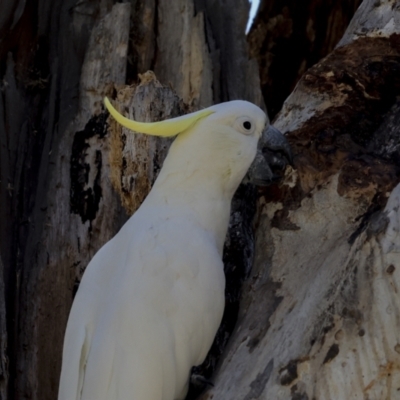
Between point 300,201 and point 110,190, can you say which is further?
point 110,190

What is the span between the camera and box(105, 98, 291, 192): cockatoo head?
8.46 ft

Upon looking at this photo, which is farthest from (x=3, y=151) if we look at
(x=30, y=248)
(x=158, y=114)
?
(x=158, y=114)

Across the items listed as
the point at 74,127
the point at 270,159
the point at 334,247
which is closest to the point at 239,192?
the point at 270,159

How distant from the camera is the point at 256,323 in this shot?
2.29 meters

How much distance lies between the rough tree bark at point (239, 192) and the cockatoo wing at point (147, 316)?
13 cm

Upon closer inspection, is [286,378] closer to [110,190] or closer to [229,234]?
[229,234]

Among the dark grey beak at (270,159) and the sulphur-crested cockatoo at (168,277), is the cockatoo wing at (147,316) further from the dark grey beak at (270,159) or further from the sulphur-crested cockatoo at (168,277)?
the dark grey beak at (270,159)

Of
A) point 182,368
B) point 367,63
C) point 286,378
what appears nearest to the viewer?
point 286,378

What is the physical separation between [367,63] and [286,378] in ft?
3.90

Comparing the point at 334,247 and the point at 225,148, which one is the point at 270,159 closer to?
the point at 225,148

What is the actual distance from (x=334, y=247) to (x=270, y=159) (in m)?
0.41

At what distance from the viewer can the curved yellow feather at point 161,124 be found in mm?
2471

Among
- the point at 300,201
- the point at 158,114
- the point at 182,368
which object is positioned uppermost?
the point at 158,114

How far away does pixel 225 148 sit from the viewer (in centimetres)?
258
